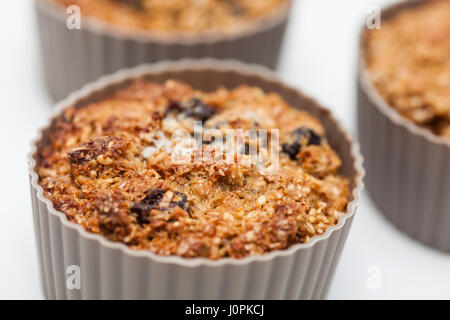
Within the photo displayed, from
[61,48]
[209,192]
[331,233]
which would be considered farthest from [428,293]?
[61,48]

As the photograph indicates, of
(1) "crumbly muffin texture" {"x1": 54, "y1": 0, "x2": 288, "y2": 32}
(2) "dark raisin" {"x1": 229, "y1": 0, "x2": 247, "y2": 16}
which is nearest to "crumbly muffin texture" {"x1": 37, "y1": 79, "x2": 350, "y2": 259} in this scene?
(1) "crumbly muffin texture" {"x1": 54, "y1": 0, "x2": 288, "y2": 32}

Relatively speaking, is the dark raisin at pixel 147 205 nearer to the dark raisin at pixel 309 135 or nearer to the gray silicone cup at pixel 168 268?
the gray silicone cup at pixel 168 268

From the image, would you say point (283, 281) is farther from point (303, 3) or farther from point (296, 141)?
point (303, 3)

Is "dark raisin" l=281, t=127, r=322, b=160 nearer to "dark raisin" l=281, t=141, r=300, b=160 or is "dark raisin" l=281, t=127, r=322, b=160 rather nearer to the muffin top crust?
"dark raisin" l=281, t=141, r=300, b=160

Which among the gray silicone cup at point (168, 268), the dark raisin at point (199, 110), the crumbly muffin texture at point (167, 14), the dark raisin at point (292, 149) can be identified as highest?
the crumbly muffin texture at point (167, 14)

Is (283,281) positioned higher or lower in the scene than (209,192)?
lower

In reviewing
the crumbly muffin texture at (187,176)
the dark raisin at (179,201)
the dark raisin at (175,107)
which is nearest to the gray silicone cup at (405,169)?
the crumbly muffin texture at (187,176)

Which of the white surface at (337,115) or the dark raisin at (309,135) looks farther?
the white surface at (337,115)
